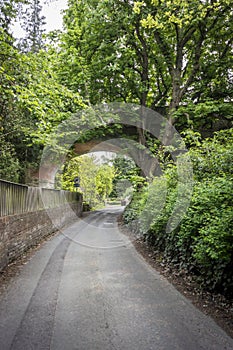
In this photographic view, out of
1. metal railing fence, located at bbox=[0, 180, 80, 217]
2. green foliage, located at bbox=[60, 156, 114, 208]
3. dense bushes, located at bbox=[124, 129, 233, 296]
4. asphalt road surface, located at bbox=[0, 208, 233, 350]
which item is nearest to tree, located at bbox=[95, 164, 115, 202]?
green foliage, located at bbox=[60, 156, 114, 208]

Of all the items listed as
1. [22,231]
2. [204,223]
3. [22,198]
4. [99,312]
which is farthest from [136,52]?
[99,312]

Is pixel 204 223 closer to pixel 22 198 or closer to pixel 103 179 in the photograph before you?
pixel 22 198

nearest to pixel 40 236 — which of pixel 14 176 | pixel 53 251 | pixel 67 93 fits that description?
pixel 53 251

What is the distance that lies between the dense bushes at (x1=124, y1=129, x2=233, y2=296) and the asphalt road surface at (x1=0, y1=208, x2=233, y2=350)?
53 cm

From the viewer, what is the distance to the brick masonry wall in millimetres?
5102

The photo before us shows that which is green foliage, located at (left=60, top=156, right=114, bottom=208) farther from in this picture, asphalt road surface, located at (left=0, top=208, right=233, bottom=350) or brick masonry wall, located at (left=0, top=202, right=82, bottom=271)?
asphalt road surface, located at (left=0, top=208, right=233, bottom=350)

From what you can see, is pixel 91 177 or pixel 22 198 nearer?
pixel 22 198

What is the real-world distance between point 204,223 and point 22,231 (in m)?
4.56

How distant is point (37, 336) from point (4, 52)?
4.93 m

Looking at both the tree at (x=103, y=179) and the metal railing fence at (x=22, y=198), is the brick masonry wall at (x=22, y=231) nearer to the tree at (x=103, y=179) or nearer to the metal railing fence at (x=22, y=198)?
the metal railing fence at (x=22, y=198)

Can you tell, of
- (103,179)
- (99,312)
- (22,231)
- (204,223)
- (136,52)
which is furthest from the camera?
(103,179)

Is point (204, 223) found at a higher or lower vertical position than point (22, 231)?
higher

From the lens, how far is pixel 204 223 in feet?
12.6

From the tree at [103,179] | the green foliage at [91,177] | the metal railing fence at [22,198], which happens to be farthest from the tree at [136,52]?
the tree at [103,179]
